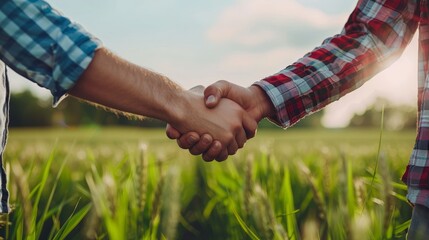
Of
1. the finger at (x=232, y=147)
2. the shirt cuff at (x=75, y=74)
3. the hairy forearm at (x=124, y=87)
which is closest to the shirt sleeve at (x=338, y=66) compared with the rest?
the finger at (x=232, y=147)

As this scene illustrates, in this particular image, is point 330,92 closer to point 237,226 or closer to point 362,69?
point 362,69

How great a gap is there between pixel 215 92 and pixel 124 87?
717mm

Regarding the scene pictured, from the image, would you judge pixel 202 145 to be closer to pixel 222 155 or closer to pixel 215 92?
pixel 222 155

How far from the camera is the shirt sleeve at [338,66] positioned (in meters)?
1.94

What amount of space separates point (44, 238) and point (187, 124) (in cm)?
85

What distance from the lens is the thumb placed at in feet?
7.43

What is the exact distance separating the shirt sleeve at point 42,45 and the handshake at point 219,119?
2.61 ft

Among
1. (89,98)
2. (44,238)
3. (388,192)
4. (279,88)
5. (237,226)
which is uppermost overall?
(388,192)

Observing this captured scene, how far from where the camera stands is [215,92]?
231cm

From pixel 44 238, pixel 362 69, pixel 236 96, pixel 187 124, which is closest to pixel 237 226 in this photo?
pixel 187 124

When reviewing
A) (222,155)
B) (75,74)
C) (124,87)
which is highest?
(75,74)

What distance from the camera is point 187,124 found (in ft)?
7.19

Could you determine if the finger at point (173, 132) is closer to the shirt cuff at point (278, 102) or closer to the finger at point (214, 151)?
the finger at point (214, 151)

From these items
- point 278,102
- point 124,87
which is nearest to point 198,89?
point 278,102
